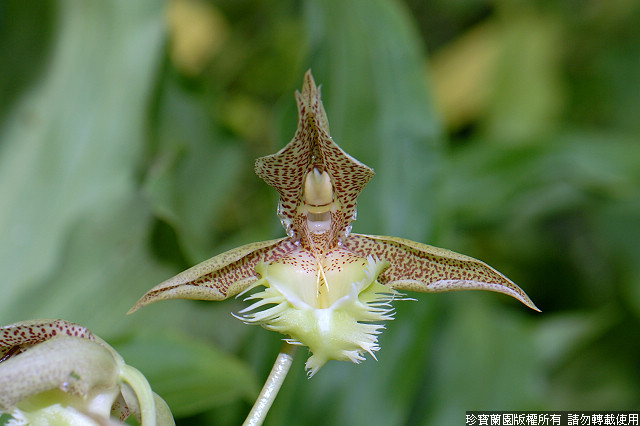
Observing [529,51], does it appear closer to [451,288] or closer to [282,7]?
[282,7]

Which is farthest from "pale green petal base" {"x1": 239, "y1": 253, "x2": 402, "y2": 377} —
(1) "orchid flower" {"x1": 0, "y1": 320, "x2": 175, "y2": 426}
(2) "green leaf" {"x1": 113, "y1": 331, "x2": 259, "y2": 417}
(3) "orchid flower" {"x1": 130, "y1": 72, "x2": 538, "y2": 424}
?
(2) "green leaf" {"x1": 113, "y1": 331, "x2": 259, "y2": 417}

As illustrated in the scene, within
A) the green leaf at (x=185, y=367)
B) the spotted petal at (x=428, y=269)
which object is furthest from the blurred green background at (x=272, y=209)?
the spotted petal at (x=428, y=269)

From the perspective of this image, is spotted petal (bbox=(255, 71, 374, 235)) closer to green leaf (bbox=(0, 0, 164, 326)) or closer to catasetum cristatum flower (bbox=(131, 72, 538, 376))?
catasetum cristatum flower (bbox=(131, 72, 538, 376))

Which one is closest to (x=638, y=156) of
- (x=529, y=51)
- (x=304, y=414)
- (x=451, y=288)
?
(x=529, y=51)

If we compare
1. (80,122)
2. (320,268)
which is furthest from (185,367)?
(80,122)

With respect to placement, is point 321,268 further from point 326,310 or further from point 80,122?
point 80,122

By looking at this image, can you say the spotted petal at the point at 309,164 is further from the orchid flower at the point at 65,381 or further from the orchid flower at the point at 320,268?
the orchid flower at the point at 65,381
